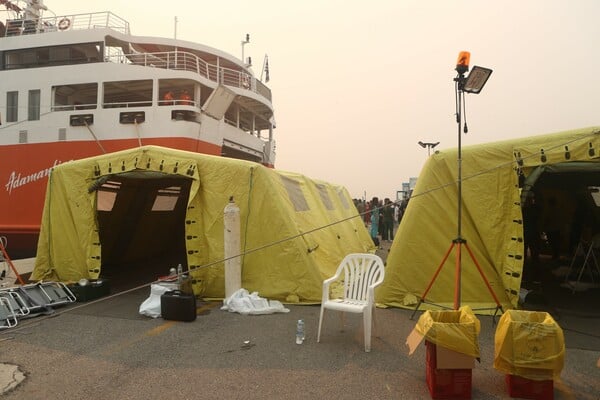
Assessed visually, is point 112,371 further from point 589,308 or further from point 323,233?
point 589,308

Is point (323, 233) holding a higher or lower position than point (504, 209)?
lower

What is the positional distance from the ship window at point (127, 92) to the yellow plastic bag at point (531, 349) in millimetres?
13641

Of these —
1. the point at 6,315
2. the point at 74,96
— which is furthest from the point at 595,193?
the point at 74,96

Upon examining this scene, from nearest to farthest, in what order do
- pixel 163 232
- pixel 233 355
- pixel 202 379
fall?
pixel 202 379 → pixel 233 355 → pixel 163 232

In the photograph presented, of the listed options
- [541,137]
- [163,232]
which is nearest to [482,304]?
[541,137]

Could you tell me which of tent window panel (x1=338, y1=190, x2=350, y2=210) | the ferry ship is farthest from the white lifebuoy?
tent window panel (x1=338, y1=190, x2=350, y2=210)

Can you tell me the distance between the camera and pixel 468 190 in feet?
19.5

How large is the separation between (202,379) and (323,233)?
17.0 ft

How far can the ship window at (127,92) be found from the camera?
14602 mm

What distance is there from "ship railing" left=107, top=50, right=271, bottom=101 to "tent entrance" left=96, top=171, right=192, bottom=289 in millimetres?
5557

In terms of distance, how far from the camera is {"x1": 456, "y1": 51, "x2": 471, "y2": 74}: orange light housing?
15.8 ft

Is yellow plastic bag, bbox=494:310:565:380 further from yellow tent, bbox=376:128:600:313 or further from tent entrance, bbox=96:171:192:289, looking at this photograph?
A: tent entrance, bbox=96:171:192:289

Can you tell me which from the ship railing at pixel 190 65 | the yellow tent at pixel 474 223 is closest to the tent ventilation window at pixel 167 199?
the ship railing at pixel 190 65

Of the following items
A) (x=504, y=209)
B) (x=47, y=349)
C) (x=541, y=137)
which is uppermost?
(x=541, y=137)
